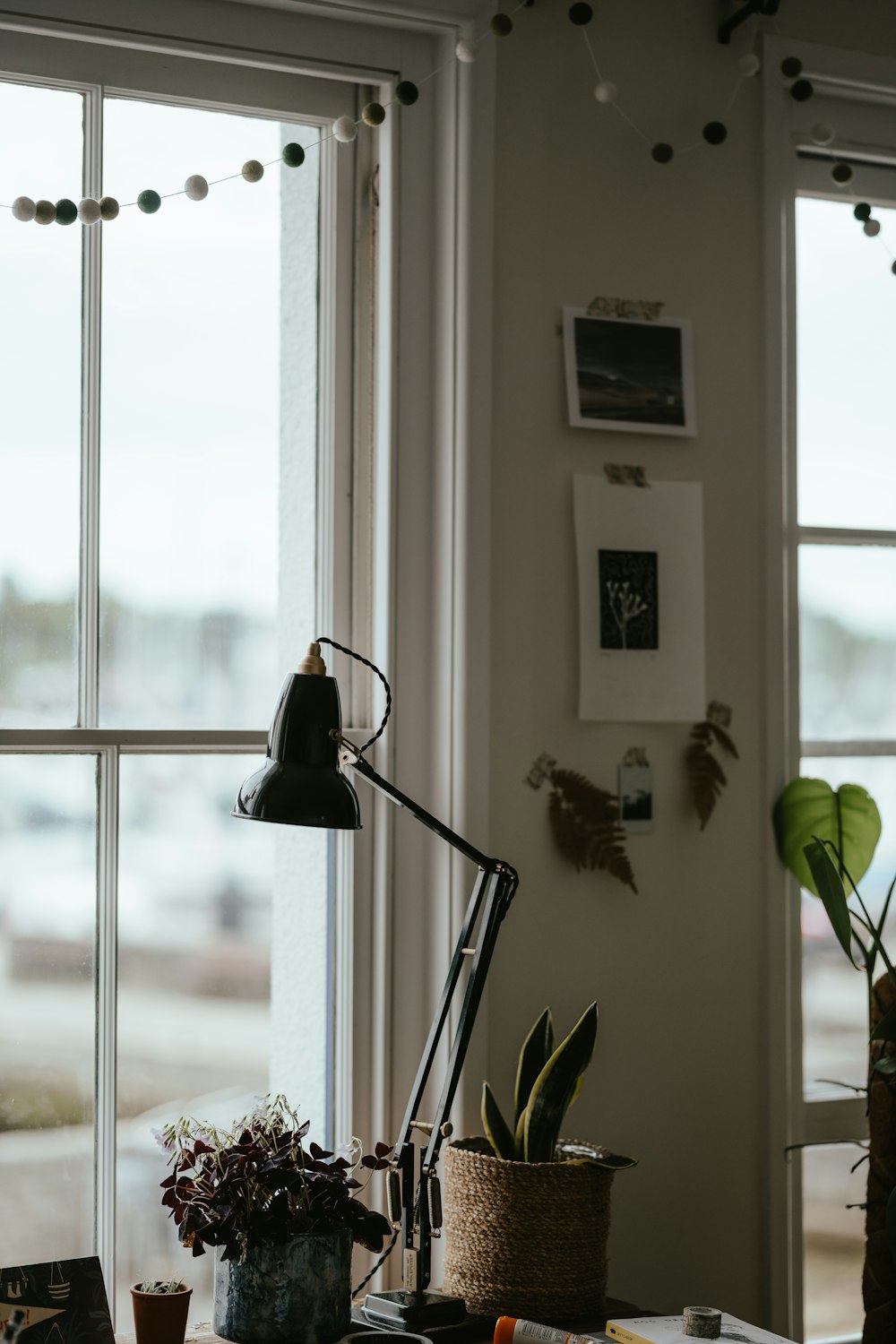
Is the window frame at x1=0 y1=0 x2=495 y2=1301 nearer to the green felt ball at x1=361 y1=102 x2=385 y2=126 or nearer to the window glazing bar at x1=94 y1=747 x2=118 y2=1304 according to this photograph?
the green felt ball at x1=361 y1=102 x2=385 y2=126

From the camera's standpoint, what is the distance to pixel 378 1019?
1.80m

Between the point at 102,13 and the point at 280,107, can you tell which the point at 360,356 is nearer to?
the point at 280,107

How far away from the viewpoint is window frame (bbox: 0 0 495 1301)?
1770mm

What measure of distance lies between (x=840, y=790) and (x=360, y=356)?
92 cm

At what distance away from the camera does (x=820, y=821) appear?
6.33ft

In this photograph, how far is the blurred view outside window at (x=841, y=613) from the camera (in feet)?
6.70

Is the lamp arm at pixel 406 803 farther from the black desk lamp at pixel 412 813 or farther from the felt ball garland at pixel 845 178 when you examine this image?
the felt ball garland at pixel 845 178

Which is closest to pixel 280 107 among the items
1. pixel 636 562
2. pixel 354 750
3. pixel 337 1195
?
pixel 636 562

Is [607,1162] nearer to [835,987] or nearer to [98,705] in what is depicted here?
[835,987]

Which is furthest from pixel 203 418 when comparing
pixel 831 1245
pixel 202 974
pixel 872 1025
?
pixel 831 1245

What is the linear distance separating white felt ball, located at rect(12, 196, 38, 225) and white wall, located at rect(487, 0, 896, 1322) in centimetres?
60

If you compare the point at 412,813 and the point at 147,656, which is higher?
the point at 147,656

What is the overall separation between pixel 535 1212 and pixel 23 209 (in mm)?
1332

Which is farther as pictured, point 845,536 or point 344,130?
point 845,536
